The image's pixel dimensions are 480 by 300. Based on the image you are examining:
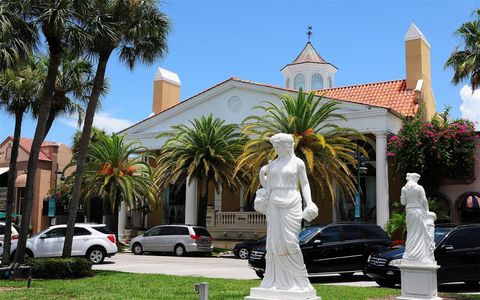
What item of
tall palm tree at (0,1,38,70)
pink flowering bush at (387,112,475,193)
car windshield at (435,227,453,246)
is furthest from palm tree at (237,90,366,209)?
tall palm tree at (0,1,38,70)

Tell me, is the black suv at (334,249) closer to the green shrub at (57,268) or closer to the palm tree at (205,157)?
the green shrub at (57,268)

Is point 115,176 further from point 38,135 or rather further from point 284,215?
point 284,215

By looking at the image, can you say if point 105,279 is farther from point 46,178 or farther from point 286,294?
point 46,178

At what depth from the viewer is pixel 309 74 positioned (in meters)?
43.8

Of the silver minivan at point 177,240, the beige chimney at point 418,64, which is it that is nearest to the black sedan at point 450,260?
the silver minivan at point 177,240

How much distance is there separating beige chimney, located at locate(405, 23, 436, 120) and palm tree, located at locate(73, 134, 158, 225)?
16393 mm

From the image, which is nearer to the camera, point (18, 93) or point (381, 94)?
point (18, 93)

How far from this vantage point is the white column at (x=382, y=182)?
27.8 meters

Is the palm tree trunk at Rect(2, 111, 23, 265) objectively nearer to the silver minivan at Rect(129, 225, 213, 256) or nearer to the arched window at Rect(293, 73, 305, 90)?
the silver minivan at Rect(129, 225, 213, 256)

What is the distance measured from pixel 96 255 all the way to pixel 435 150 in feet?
53.1

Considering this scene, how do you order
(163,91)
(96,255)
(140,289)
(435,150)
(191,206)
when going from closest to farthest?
(140,289)
(96,255)
(435,150)
(191,206)
(163,91)

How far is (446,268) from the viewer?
13.4 meters

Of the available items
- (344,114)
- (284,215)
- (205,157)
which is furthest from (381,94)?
(284,215)

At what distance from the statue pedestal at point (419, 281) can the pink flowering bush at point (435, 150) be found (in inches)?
702
